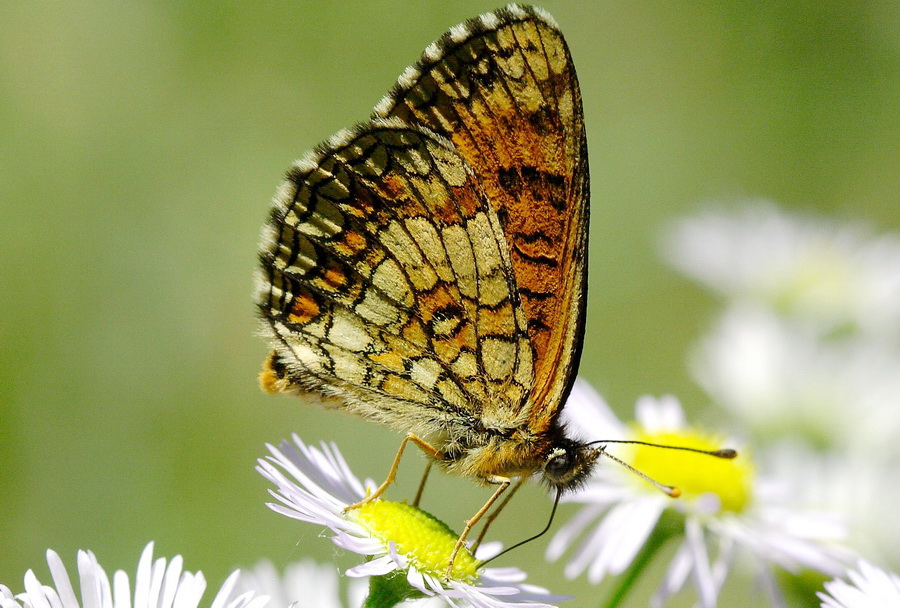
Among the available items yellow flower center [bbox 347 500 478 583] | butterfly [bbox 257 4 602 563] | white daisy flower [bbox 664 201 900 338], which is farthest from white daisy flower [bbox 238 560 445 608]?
white daisy flower [bbox 664 201 900 338]

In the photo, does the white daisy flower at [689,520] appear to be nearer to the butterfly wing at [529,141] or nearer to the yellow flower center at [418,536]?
the butterfly wing at [529,141]

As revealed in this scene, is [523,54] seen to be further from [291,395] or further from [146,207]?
[146,207]

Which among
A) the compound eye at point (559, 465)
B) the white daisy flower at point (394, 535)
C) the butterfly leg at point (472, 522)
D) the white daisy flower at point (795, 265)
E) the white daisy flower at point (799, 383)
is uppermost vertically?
the white daisy flower at point (795, 265)

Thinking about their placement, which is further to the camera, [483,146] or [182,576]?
[483,146]

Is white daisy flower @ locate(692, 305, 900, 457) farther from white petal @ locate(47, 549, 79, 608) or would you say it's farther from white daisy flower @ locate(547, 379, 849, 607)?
white petal @ locate(47, 549, 79, 608)

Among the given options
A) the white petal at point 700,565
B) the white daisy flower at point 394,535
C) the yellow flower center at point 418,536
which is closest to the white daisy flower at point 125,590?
the white daisy flower at point 394,535

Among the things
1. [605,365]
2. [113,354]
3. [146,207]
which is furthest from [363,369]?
[605,365]
